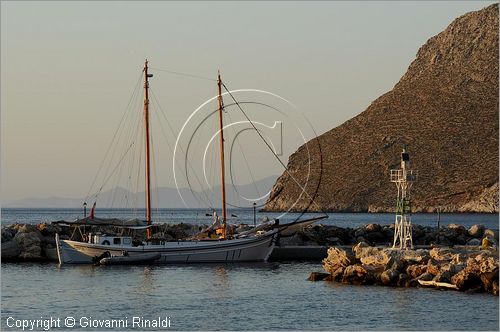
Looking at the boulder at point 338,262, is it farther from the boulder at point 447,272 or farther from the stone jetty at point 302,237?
the stone jetty at point 302,237

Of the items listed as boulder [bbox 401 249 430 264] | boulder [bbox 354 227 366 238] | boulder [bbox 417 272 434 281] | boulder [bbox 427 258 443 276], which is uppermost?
boulder [bbox 354 227 366 238]

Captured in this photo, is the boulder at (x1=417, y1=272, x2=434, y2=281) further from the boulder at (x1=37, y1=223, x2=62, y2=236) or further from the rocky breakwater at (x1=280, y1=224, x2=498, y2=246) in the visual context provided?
the boulder at (x1=37, y1=223, x2=62, y2=236)

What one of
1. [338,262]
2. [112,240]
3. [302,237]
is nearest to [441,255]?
[338,262]

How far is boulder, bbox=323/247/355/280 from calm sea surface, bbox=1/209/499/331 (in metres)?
0.73

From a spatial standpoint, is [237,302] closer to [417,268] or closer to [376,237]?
[417,268]

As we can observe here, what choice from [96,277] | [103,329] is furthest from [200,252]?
[103,329]

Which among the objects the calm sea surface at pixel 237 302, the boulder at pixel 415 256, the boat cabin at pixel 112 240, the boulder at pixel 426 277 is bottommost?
the calm sea surface at pixel 237 302

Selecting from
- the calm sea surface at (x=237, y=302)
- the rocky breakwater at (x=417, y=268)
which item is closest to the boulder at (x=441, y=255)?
the rocky breakwater at (x=417, y=268)

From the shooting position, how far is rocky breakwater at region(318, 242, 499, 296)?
39688 millimetres

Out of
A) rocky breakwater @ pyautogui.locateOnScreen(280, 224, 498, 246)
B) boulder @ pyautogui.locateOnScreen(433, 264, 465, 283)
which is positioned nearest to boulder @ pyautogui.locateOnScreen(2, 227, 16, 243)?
rocky breakwater @ pyautogui.locateOnScreen(280, 224, 498, 246)

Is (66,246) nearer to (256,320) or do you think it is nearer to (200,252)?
(200,252)

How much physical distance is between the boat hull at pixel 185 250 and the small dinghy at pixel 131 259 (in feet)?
0.77

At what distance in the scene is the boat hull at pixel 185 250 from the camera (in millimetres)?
58344

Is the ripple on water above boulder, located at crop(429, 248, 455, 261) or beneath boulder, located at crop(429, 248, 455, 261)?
beneath
